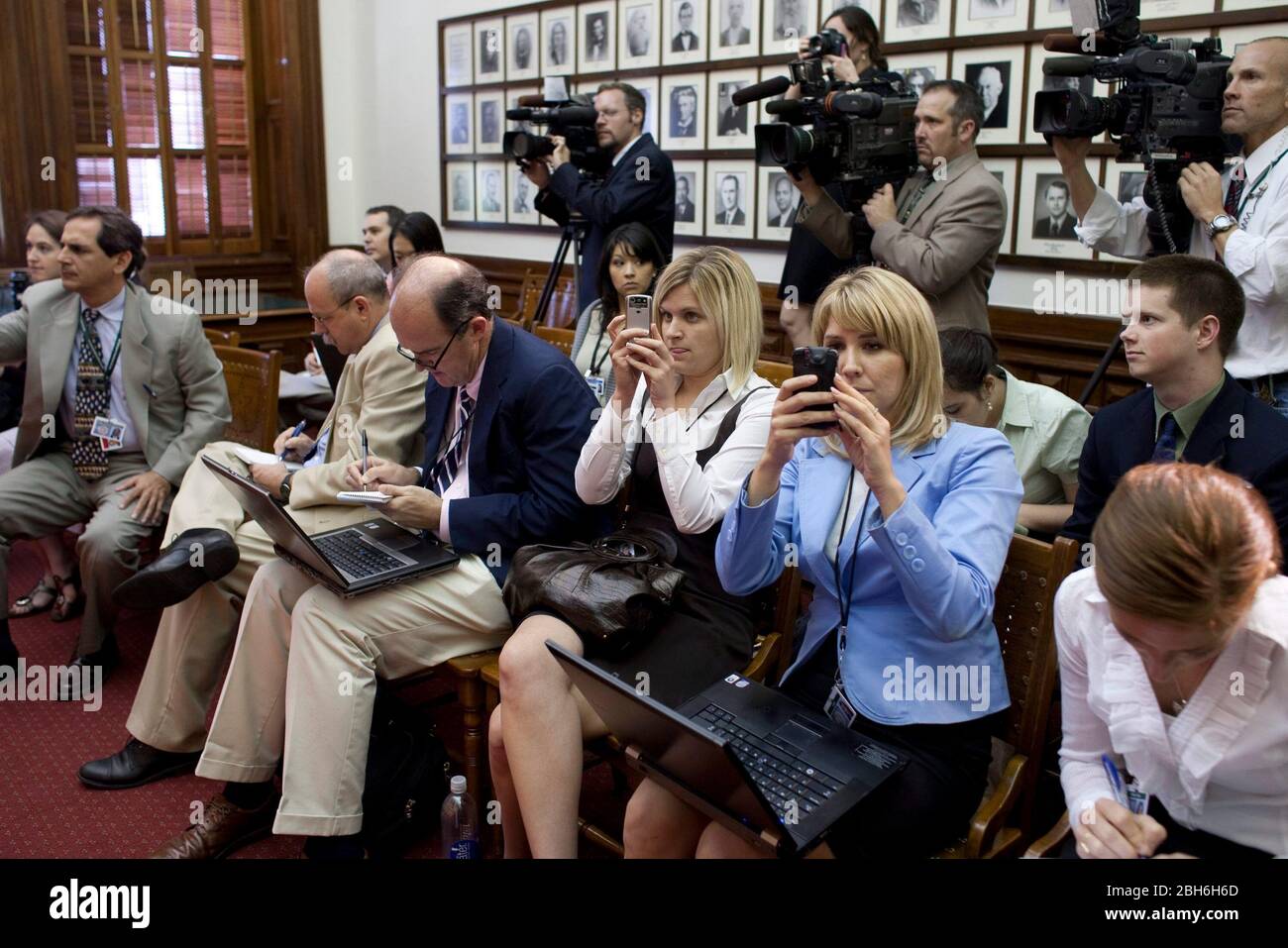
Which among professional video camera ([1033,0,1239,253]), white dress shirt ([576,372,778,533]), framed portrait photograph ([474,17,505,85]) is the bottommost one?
white dress shirt ([576,372,778,533])

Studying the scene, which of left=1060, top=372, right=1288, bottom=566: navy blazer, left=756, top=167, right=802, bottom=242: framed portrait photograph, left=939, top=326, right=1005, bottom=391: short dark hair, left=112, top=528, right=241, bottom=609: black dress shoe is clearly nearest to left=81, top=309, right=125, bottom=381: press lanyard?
left=112, top=528, right=241, bottom=609: black dress shoe

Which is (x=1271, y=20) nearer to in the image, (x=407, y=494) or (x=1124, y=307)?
(x=1124, y=307)

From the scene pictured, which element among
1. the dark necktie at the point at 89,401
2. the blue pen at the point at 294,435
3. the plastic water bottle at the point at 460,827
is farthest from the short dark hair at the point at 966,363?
the dark necktie at the point at 89,401

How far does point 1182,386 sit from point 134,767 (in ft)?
8.77

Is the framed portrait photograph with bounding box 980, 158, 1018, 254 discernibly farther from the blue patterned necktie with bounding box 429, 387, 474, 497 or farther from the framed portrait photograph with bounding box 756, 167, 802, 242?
the blue patterned necktie with bounding box 429, 387, 474, 497

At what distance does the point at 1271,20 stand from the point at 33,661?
4378 mm

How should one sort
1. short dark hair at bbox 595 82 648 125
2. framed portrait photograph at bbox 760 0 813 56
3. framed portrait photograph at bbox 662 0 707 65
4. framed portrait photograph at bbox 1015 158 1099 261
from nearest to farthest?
1. framed portrait photograph at bbox 1015 158 1099 261
2. short dark hair at bbox 595 82 648 125
3. framed portrait photograph at bbox 760 0 813 56
4. framed portrait photograph at bbox 662 0 707 65

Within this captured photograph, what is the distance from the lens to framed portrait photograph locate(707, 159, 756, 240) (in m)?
5.19

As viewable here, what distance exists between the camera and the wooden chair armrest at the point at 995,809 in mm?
1736

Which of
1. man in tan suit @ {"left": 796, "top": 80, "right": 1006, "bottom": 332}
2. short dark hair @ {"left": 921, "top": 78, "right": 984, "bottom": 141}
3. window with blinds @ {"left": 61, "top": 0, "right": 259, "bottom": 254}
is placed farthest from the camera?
window with blinds @ {"left": 61, "top": 0, "right": 259, "bottom": 254}

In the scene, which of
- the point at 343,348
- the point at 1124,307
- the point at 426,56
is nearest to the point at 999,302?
the point at 1124,307

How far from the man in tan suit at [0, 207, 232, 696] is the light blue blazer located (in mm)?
2415

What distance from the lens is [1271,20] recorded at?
3.32 meters

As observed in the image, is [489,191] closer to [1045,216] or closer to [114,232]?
[114,232]
